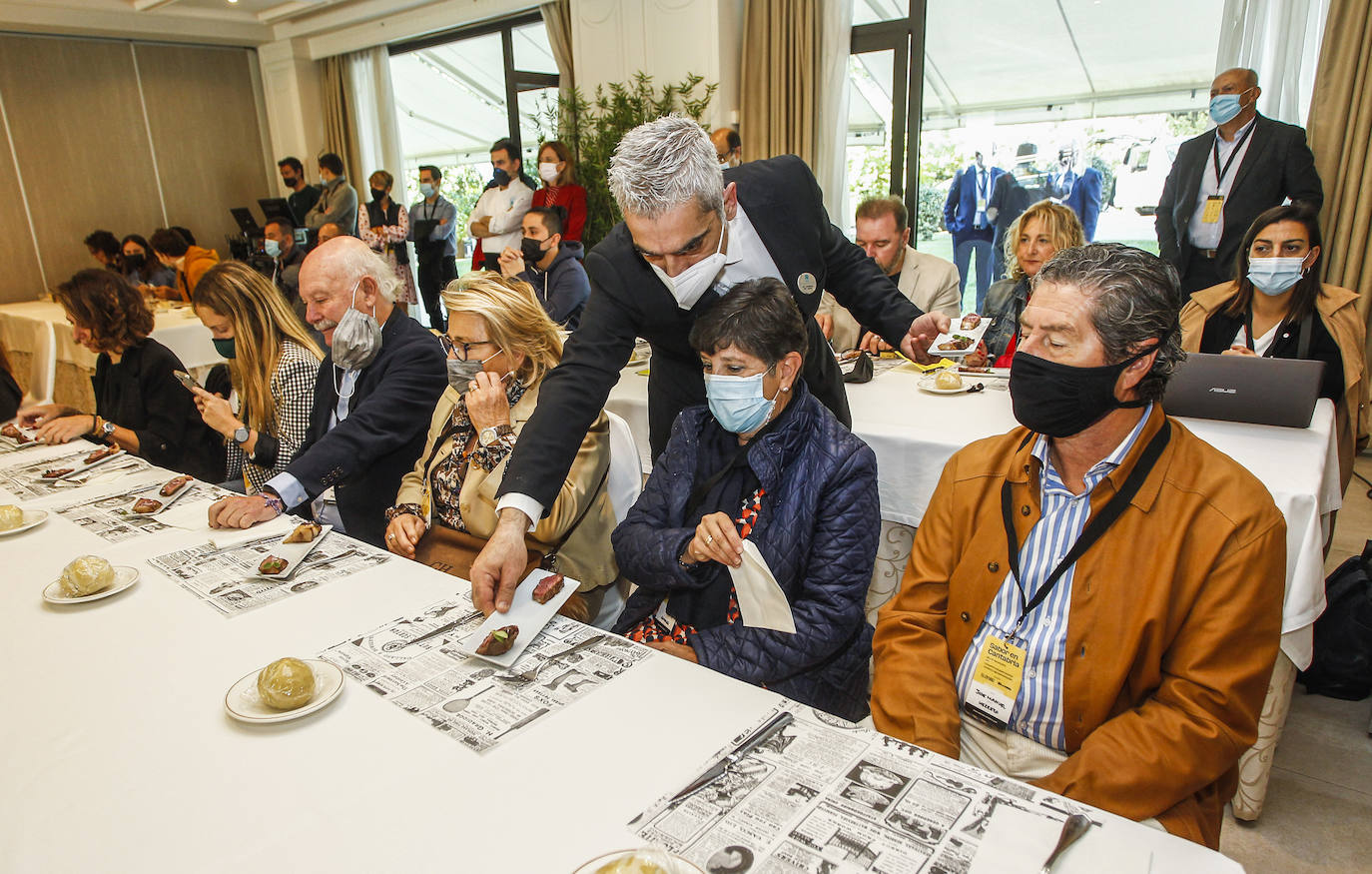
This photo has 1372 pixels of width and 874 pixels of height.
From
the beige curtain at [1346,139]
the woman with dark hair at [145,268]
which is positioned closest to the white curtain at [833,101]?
the beige curtain at [1346,139]

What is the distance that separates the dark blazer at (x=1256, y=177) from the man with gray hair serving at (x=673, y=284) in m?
3.02

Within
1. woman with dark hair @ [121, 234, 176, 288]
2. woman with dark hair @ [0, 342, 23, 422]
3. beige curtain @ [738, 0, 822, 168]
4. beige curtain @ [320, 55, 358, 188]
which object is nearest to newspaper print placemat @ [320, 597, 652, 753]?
woman with dark hair @ [0, 342, 23, 422]

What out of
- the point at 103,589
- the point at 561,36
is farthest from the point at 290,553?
the point at 561,36

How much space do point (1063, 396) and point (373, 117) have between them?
31.6 feet

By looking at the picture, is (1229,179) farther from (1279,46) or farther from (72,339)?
(72,339)

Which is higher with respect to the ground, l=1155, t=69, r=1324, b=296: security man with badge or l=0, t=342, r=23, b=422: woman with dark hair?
l=1155, t=69, r=1324, b=296: security man with badge

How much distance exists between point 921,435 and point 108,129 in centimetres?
1020

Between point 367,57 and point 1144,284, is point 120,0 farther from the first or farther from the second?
point 1144,284

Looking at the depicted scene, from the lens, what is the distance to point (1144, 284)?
1240mm

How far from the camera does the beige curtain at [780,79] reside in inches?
224

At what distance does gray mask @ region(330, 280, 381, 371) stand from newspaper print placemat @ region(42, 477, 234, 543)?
0.52m

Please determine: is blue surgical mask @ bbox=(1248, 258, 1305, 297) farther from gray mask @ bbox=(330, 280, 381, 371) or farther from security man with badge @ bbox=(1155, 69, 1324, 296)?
gray mask @ bbox=(330, 280, 381, 371)

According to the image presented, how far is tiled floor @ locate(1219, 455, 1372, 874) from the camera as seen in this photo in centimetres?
177

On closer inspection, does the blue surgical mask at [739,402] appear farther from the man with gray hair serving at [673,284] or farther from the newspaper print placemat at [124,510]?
the newspaper print placemat at [124,510]
